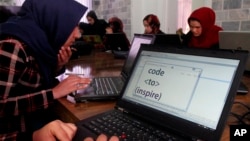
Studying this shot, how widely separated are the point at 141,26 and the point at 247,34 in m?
2.78

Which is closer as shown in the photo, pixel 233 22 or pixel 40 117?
pixel 40 117

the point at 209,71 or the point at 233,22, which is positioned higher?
the point at 233,22

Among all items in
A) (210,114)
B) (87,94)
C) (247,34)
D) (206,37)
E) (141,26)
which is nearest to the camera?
(210,114)

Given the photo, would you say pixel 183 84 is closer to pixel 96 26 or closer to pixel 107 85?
pixel 107 85

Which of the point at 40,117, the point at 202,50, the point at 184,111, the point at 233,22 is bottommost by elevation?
the point at 40,117

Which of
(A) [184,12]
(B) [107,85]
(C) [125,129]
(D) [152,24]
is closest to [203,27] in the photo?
(D) [152,24]

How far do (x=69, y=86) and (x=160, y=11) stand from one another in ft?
9.13

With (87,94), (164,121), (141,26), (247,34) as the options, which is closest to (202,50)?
(164,121)

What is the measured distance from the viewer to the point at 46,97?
0.83m

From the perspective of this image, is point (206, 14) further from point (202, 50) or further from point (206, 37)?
point (202, 50)

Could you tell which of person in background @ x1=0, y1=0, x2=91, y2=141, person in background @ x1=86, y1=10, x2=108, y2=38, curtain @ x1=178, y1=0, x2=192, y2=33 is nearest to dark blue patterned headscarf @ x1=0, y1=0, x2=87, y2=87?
person in background @ x1=0, y1=0, x2=91, y2=141

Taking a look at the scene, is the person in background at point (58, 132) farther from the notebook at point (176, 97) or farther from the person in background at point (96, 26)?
the person in background at point (96, 26)

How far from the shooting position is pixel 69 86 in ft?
2.83

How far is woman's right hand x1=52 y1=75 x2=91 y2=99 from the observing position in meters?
0.84
